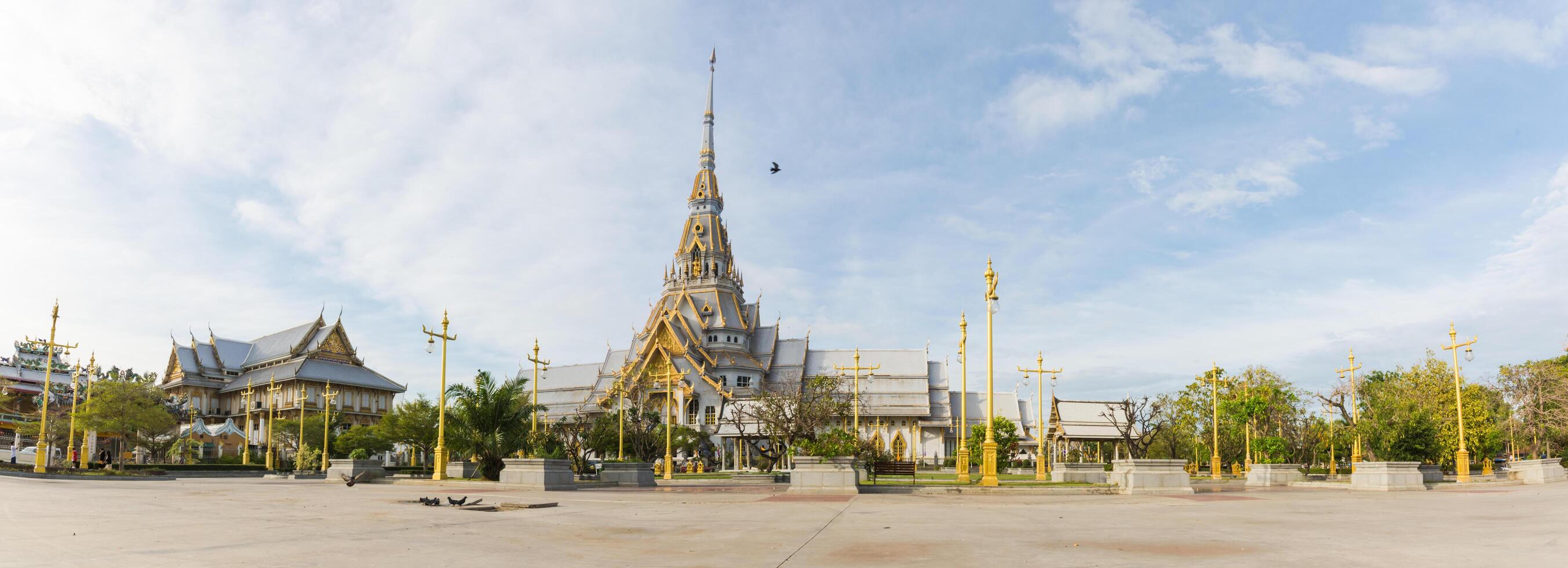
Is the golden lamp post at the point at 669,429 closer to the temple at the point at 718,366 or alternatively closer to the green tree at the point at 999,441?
the temple at the point at 718,366

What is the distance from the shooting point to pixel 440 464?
3434 centimetres

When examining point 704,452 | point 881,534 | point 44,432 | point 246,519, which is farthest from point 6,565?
point 704,452

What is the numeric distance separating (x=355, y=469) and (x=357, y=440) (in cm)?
2978

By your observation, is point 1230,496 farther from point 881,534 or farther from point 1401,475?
point 881,534

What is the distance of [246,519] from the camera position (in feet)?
42.5

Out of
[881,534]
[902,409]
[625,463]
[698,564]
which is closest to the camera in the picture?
[698,564]

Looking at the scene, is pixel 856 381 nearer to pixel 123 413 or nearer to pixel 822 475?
pixel 822 475

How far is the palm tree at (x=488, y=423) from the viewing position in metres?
34.1

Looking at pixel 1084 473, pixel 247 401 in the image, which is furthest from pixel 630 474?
pixel 247 401

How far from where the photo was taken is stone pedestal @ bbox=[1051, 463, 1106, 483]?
32406mm

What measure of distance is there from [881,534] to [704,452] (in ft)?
209

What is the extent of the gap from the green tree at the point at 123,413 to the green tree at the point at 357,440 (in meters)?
9.78

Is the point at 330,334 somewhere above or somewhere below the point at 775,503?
above

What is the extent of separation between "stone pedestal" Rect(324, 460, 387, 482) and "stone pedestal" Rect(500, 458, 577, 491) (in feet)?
30.1
